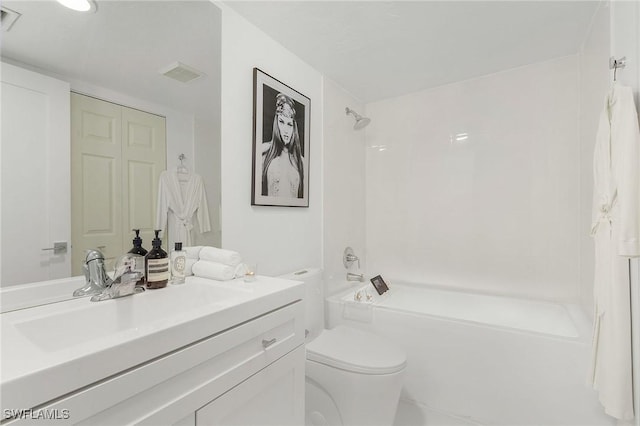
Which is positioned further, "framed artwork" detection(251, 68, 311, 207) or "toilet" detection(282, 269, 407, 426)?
"framed artwork" detection(251, 68, 311, 207)

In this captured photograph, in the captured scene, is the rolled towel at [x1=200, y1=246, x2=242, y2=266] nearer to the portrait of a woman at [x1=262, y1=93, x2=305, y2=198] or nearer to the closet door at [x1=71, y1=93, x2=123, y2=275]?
the closet door at [x1=71, y1=93, x2=123, y2=275]

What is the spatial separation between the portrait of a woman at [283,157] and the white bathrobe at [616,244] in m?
1.53

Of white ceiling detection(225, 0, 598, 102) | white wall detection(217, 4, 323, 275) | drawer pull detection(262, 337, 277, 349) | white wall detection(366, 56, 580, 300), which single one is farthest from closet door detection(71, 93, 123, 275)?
white wall detection(366, 56, 580, 300)

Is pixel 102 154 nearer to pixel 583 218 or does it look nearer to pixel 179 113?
pixel 179 113

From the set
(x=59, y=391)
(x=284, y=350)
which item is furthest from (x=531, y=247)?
(x=59, y=391)

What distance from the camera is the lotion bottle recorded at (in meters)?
1.15

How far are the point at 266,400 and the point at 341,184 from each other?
1811mm

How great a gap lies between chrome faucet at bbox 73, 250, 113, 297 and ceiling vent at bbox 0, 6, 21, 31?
0.70m

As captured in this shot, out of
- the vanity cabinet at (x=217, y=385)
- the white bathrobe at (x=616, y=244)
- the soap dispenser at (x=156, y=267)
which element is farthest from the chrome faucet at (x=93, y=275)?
the white bathrobe at (x=616, y=244)

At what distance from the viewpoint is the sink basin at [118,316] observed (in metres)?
0.76

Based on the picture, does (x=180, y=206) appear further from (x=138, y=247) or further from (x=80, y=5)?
(x=80, y=5)

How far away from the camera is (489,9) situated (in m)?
1.56

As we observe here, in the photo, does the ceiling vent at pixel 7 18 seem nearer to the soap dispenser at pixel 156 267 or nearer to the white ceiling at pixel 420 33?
the soap dispenser at pixel 156 267

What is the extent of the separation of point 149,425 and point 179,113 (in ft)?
3.75
